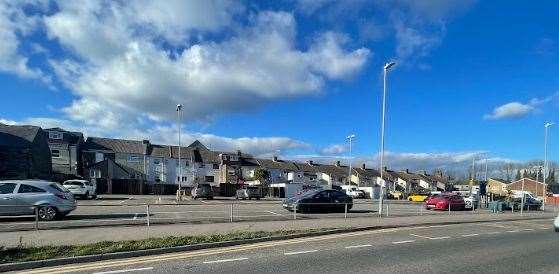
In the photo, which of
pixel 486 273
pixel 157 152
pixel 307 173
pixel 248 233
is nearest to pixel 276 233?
pixel 248 233

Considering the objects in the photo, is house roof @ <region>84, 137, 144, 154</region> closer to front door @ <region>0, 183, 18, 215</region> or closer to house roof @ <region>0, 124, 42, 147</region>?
house roof @ <region>0, 124, 42, 147</region>

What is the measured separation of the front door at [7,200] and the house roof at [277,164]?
256ft

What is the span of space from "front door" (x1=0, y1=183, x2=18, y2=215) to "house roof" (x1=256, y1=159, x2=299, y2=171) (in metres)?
78.1

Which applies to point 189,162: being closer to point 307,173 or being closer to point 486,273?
point 307,173

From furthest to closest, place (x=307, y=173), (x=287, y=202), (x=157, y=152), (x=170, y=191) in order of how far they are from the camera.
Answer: (x=307, y=173), (x=157, y=152), (x=170, y=191), (x=287, y=202)

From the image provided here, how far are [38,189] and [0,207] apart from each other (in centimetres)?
146

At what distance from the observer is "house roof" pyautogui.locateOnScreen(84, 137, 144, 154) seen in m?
82.4

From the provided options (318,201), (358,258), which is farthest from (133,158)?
(358,258)

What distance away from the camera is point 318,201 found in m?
30.6

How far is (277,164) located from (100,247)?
8987 cm

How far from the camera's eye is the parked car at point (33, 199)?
64.2ft

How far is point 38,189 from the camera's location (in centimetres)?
2027

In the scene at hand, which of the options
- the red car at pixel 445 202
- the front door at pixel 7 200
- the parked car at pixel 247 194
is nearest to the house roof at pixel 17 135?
the parked car at pixel 247 194

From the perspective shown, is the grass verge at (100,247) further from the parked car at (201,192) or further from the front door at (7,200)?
the parked car at (201,192)
